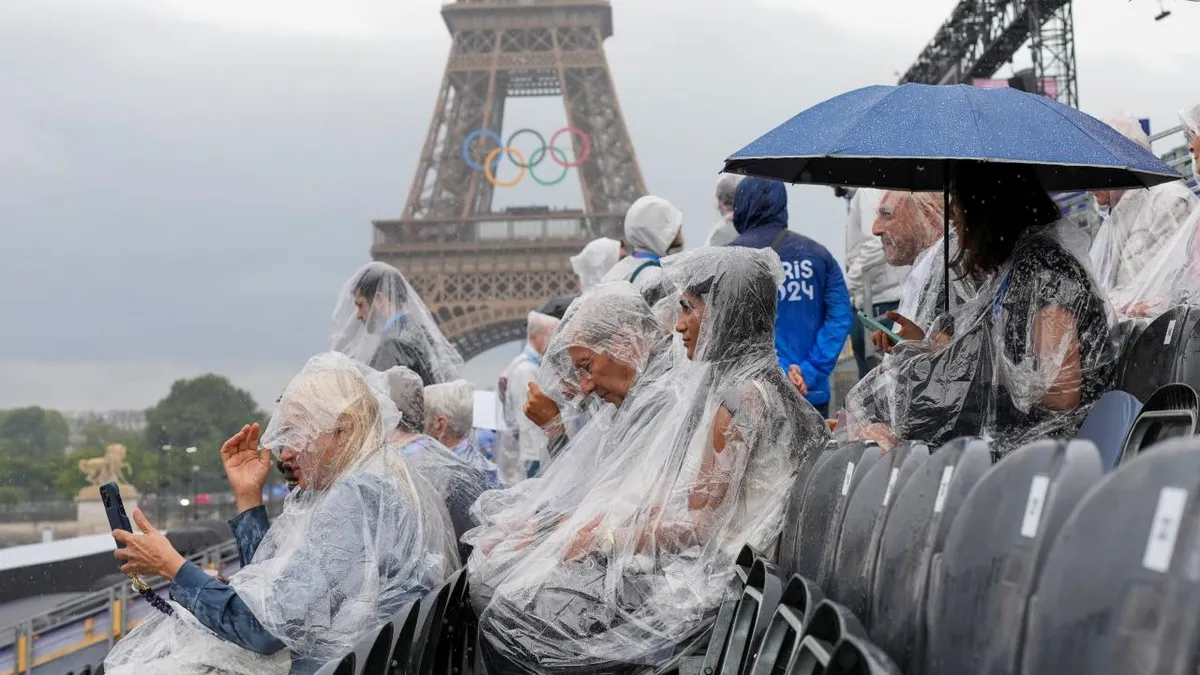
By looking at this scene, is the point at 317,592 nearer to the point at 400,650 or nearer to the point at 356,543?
the point at 356,543

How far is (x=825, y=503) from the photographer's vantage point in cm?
263

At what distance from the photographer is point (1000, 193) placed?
355 cm

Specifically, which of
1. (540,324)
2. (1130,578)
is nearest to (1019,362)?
(1130,578)

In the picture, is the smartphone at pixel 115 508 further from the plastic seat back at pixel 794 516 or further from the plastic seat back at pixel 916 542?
the plastic seat back at pixel 916 542

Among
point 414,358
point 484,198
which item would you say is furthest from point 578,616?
point 484,198

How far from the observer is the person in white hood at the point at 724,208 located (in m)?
5.99

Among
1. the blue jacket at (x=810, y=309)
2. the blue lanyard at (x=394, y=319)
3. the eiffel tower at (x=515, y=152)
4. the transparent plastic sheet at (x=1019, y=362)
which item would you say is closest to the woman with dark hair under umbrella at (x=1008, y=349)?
the transparent plastic sheet at (x=1019, y=362)

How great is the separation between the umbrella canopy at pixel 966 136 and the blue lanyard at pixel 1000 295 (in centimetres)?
30

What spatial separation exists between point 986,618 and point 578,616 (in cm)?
171

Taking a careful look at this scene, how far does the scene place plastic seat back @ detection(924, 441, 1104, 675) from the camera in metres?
1.45

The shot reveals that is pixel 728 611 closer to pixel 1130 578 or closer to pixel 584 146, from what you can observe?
pixel 1130 578

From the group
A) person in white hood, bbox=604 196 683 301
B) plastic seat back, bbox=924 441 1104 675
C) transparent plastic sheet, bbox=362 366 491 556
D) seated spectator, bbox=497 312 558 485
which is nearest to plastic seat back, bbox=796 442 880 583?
plastic seat back, bbox=924 441 1104 675

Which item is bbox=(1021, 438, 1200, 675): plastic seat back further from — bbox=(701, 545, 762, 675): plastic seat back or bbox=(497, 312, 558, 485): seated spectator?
bbox=(497, 312, 558, 485): seated spectator

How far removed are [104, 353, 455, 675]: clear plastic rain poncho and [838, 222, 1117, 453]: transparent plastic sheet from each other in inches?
42.3
